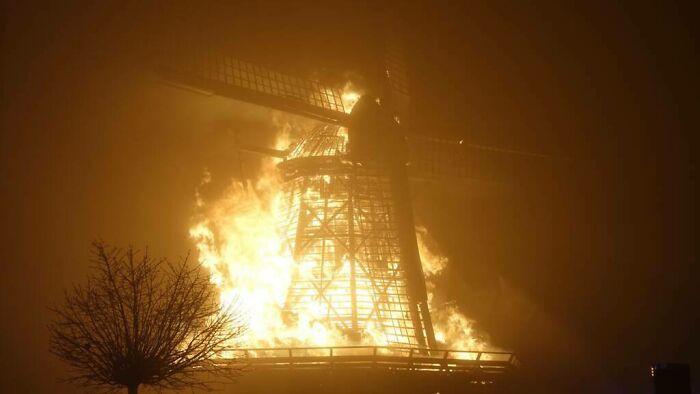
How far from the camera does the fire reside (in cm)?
4056

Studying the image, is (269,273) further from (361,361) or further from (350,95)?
(350,95)

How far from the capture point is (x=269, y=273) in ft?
141

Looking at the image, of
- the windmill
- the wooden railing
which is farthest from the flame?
the wooden railing

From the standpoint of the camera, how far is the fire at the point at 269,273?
40.6m

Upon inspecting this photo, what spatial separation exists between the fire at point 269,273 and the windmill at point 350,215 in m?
0.15

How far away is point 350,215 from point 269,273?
16.6 ft

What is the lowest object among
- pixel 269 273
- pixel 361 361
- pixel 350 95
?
pixel 361 361

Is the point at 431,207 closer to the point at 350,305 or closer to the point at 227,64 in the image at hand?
the point at 350,305

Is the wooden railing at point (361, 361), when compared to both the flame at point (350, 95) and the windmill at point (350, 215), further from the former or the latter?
the flame at point (350, 95)

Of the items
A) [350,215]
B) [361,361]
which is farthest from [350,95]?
[361,361]

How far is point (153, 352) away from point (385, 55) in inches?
838

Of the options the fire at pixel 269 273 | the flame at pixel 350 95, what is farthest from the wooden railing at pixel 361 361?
the flame at pixel 350 95

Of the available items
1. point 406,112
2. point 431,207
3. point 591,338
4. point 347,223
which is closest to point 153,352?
point 347,223

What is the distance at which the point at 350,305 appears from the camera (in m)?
41.0
